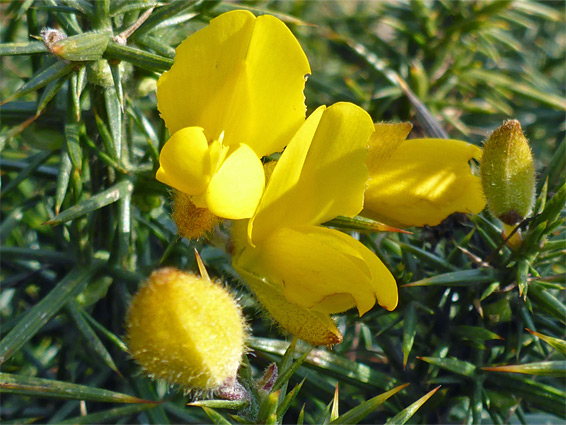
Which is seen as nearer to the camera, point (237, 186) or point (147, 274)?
point (237, 186)

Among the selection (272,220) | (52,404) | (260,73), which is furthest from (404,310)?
(52,404)

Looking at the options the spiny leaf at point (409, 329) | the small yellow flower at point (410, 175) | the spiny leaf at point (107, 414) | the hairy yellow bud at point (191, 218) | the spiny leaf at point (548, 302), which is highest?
the small yellow flower at point (410, 175)

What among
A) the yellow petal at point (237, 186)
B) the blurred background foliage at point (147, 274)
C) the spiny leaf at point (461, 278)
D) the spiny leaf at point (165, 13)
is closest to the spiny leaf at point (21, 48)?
the blurred background foliage at point (147, 274)

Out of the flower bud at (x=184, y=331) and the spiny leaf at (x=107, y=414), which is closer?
the flower bud at (x=184, y=331)

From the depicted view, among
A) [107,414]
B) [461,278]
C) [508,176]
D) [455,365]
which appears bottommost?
[107,414]

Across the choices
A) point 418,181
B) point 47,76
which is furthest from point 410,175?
point 47,76

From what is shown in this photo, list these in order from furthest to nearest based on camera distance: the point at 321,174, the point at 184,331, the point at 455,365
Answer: the point at 455,365, the point at 321,174, the point at 184,331

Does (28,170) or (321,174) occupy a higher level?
(321,174)

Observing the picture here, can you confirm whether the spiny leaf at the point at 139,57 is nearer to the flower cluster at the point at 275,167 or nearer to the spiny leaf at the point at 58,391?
the flower cluster at the point at 275,167

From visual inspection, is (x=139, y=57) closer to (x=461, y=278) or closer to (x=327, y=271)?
(x=327, y=271)
